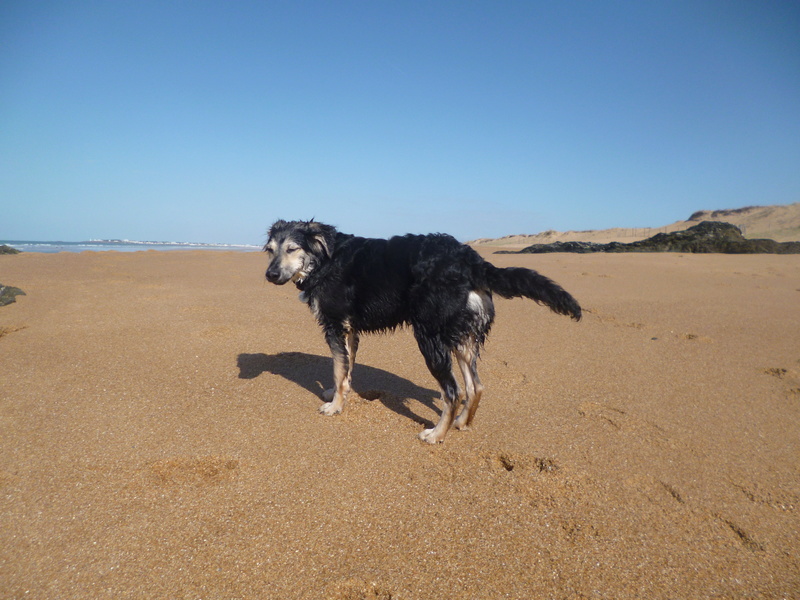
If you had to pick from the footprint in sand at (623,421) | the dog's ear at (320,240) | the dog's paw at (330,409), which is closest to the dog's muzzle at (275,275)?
the dog's ear at (320,240)

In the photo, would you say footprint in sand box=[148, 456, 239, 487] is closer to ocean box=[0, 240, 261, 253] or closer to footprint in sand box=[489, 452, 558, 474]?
footprint in sand box=[489, 452, 558, 474]

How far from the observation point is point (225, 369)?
435 cm

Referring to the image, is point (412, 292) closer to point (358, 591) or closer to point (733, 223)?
point (358, 591)

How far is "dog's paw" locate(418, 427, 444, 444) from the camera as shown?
10.5 feet

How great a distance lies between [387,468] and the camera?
2.81 m

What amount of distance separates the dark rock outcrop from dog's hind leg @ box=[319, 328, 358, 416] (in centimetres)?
1684

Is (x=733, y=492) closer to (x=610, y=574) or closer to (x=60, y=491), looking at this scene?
(x=610, y=574)

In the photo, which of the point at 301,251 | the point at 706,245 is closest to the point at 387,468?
the point at 301,251

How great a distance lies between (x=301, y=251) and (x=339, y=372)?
1181mm

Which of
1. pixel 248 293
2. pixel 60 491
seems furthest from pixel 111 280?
pixel 60 491

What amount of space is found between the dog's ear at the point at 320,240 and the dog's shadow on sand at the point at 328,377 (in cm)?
127

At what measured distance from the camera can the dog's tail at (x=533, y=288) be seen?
122 inches

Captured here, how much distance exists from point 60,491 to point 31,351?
2.77 m

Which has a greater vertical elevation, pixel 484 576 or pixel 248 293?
pixel 248 293
